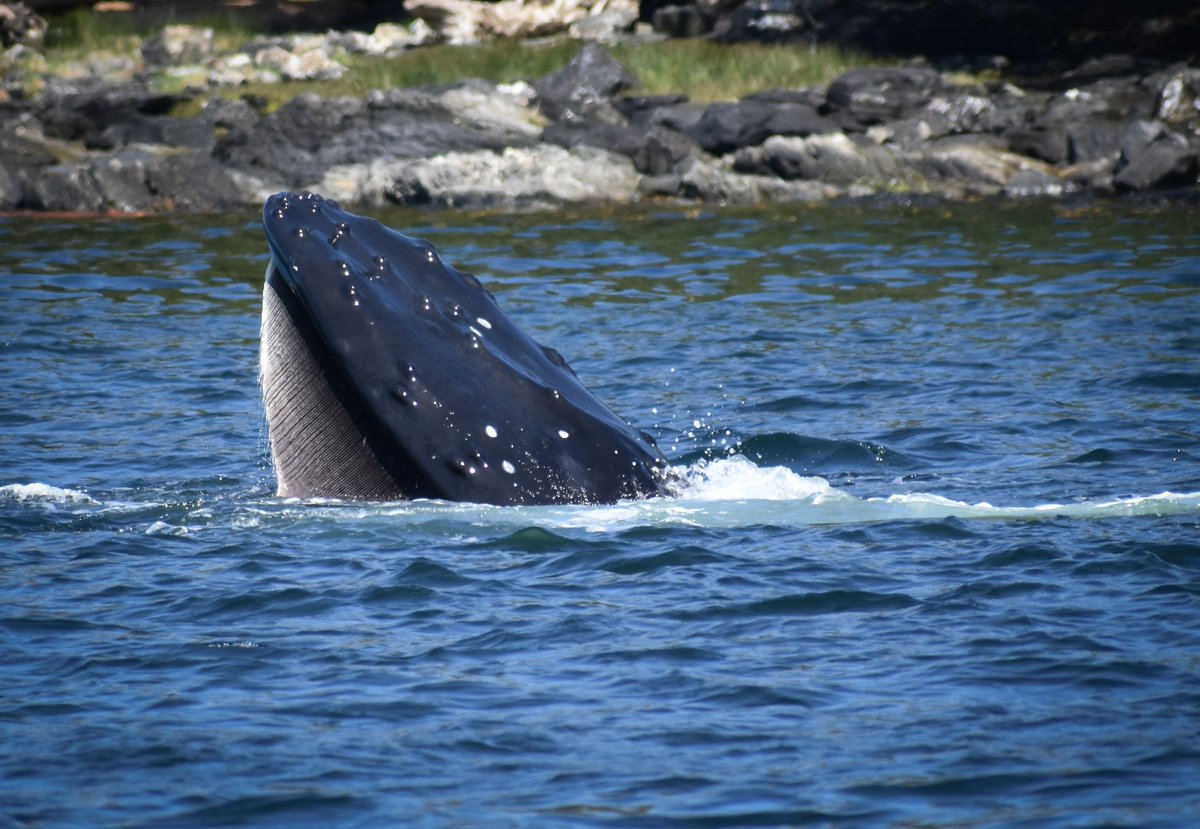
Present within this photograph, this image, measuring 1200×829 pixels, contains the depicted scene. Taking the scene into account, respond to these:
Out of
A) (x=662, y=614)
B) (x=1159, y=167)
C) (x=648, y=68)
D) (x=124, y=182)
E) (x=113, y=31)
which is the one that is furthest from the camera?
(x=113, y=31)

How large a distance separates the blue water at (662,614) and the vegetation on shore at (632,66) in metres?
22.0

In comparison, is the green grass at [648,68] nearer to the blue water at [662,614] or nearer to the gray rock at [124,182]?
the gray rock at [124,182]

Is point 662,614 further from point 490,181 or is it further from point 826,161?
point 826,161

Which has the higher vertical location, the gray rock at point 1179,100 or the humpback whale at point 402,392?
the gray rock at point 1179,100

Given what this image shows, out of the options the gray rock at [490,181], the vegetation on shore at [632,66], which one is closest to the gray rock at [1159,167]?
the gray rock at [490,181]

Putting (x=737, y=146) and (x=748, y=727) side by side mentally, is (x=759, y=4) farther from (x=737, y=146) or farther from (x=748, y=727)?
(x=748, y=727)

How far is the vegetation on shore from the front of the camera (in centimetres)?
3559

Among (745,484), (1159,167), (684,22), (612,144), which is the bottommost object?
(745,484)

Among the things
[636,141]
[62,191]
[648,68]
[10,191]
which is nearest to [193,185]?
[62,191]

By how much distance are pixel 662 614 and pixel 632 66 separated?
31.3 m

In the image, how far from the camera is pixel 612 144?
3083 centimetres

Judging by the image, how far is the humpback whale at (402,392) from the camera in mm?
7289

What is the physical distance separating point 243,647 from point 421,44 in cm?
3823

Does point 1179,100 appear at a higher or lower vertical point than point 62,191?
higher
